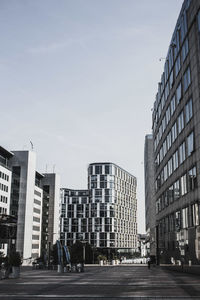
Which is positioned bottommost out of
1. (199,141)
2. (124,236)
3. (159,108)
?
(124,236)

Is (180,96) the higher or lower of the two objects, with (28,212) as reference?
higher

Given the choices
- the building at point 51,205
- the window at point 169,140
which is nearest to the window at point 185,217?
the window at point 169,140

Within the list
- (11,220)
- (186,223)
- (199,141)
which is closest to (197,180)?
(199,141)

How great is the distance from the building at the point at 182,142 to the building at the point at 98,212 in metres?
126

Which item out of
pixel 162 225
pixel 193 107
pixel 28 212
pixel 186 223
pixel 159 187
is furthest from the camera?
pixel 28 212

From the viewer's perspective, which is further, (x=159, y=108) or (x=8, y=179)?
(x=8, y=179)

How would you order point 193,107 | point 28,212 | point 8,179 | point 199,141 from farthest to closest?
point 28,212 → point 8,179 → point 193,107 → point 199,141

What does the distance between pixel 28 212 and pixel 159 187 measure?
223 feet

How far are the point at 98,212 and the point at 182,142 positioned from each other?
145769 millimetres

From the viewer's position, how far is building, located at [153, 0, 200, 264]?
112ft

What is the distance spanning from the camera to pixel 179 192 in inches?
1662

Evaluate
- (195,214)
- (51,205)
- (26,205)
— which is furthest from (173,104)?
(51,205)

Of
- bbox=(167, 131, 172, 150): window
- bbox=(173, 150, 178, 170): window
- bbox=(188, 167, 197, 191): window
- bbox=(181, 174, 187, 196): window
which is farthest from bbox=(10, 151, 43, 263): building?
bbox=(188, 167, 197, 191): window

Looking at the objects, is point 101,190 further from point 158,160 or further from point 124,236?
point 158,160
